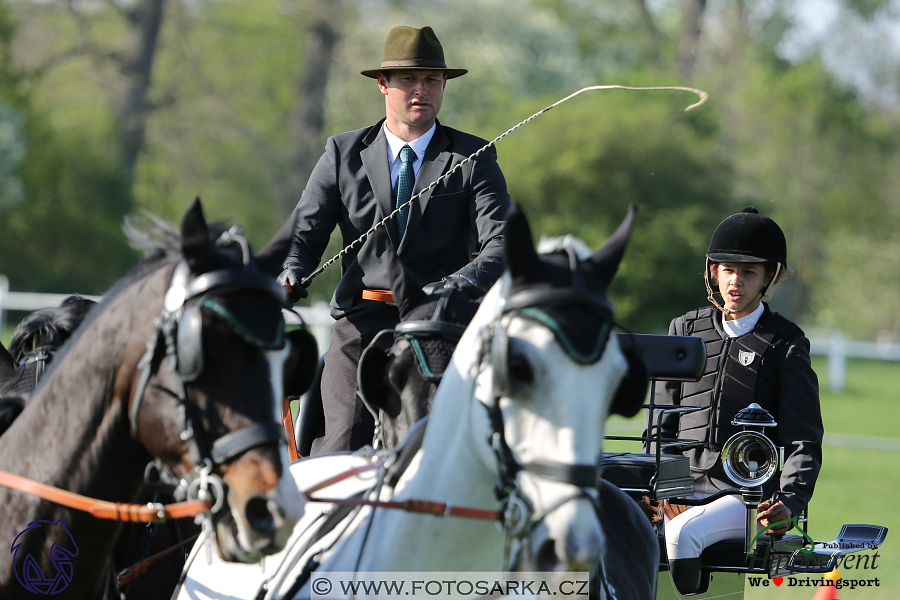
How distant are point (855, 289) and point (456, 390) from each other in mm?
35298

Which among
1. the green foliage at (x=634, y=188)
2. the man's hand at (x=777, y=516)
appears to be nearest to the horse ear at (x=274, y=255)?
the man's hand at (x=777, y=516)

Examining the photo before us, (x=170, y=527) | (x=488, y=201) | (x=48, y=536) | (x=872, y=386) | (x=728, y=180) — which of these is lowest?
(x=872, y=386)

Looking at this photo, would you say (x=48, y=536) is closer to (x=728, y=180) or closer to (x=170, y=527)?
(x=170, y=527)

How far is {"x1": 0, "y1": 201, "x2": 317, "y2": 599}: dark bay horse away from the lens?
225cm

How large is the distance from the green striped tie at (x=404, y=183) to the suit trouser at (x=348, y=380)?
1.15 feet

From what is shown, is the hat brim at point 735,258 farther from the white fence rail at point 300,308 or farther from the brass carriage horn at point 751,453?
the white fence rail at point 300,308

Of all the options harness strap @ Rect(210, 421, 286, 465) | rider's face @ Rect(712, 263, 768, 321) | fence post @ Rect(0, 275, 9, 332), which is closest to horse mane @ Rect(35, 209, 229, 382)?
harness strap @ Rect(210, 421, 286, 465)

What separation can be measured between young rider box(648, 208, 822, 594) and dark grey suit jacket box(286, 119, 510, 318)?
127cm

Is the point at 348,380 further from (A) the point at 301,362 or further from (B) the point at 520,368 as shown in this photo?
(B) the point at 520,368

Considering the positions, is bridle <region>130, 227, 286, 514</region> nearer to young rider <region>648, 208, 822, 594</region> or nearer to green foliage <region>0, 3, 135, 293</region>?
young rider <region>648, 208, 822, 594</region>

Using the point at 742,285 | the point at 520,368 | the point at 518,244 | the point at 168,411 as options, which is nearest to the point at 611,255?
the point at 518,244

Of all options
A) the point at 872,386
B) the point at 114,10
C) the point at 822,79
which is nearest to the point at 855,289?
the point at 822,79

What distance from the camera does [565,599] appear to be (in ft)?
8.41

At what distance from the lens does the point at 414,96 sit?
4.08 metres
